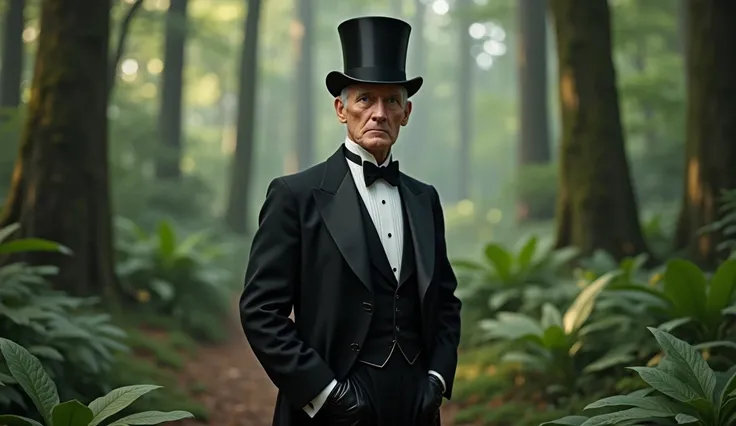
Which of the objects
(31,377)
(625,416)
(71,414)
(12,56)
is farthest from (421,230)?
(12,56)

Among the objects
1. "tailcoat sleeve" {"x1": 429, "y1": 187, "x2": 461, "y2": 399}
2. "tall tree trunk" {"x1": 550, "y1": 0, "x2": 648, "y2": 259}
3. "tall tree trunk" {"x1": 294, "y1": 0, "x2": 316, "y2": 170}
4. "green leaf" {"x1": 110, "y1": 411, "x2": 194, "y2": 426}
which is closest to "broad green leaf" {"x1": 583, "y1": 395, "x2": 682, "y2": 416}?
"tailcoat sleeve" {"x1": 429, "y1": 187, "x2": 461, "y2": 399}

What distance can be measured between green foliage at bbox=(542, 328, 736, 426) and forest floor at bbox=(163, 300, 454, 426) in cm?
270

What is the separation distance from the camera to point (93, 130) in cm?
717

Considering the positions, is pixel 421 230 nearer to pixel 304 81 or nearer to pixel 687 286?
pixel 687 286

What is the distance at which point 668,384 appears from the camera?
379cm

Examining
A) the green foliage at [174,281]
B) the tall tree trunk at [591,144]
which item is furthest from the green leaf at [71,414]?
the tall tree trunk at [591,144]

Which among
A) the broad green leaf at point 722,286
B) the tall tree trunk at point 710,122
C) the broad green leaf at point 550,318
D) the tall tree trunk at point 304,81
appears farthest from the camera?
the tall tree trunk at point 304,81

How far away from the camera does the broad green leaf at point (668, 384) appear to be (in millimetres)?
3744

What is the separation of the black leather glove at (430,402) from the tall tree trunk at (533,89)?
1333 centimetres

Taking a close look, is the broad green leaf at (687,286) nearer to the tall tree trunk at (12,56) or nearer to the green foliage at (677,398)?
the green foliage at (677,398)

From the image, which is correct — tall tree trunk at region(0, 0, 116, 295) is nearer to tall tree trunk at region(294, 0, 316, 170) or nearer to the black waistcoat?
the black waistcoat

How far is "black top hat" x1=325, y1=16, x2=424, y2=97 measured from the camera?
9.86 feet

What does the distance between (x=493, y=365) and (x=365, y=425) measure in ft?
15.2

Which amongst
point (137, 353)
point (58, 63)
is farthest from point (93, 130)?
point (137, 353)
